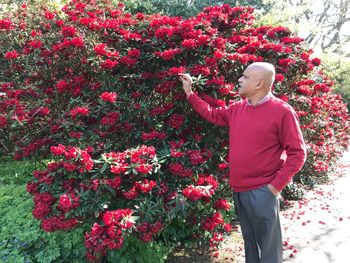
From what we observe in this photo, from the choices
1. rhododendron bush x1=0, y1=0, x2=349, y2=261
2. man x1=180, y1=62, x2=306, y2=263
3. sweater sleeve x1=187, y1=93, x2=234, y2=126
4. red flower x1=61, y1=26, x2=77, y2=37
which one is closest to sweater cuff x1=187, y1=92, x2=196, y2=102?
sweater sleeve x1=187, y1=93, x2=234, y2=126

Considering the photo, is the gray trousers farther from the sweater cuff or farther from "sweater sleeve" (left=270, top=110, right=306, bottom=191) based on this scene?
the sweater cuff

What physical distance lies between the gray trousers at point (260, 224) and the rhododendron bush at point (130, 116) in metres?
0.31

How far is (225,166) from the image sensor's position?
3.56 metres

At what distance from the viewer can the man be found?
101 inches

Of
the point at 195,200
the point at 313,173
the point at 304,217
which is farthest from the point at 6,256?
the point at 313,173

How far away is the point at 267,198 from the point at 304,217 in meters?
3.08

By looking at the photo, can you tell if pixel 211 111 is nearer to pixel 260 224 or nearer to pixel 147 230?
pixel 260 224

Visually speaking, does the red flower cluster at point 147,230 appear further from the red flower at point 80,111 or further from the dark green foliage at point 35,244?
the red flower at point 80,111

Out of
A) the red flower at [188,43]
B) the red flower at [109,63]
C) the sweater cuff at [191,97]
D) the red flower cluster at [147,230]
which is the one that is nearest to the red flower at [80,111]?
the red flower at [109,63]

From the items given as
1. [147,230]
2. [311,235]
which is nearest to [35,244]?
[147,230]

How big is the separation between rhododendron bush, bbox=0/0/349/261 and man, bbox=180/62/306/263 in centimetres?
36

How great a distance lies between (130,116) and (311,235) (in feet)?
8.94

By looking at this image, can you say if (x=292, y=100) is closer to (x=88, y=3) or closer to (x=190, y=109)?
(x=190, y=109)

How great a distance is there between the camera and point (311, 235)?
4680 millimetres
